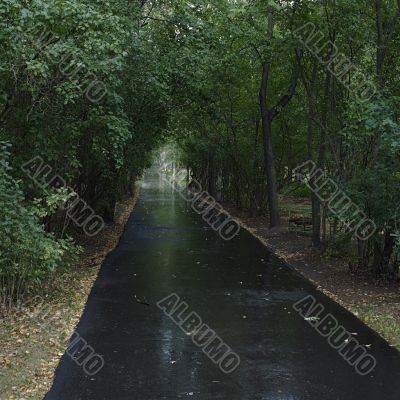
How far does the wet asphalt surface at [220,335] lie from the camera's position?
6.20 m

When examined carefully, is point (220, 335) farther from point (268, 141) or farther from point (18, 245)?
point (268, 141)

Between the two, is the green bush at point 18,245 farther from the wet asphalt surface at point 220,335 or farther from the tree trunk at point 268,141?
the tree trunk at point 268,141

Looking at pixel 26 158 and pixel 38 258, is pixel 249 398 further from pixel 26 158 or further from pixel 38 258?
pixel 26 158

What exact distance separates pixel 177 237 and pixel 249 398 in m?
14.1

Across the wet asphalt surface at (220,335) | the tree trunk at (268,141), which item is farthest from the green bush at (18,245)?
the tree trunk at (268,141)

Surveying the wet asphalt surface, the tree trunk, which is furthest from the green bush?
the tree trunk

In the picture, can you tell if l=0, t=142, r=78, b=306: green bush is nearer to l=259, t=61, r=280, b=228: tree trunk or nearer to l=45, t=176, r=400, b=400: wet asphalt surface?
l=45, t=176, r=400, b=400: wet asphalt surface

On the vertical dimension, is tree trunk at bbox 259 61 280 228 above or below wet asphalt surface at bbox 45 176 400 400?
above

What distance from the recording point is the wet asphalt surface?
6.20 meters

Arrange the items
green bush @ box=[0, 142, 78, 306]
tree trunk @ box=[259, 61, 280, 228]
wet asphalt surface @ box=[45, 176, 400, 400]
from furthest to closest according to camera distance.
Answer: tree trunk @ box=[259, 61, 280, 228]
green bush @ box=[0, 142, 78, 306]
wet asphalt surface @ box=[45, 176, 400, 400]

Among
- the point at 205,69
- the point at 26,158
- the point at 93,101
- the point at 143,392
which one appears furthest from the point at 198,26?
the point at 143,392

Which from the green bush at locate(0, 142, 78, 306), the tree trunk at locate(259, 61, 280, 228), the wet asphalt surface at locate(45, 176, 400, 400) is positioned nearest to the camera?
the wet asphalt surface at locate(45, 176, 400, 400)

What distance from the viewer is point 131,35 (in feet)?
41.2

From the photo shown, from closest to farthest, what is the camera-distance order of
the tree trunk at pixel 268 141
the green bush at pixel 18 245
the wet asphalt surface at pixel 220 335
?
the wet asphalt surface at pixel 220 335, the green bush at pixel 18 245, the tree trunk at pixel 268 141
